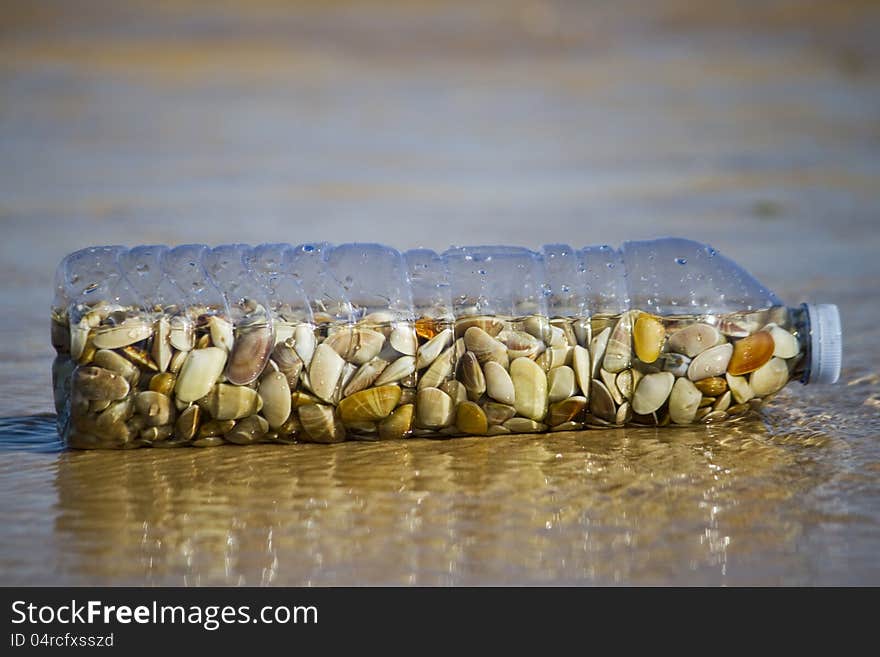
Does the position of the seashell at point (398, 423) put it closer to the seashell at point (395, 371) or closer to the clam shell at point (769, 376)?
the seashell at point (395, 371)

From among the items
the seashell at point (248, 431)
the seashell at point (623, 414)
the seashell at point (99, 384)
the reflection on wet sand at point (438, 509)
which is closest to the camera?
the reflection on wet sand at point (438, 509)

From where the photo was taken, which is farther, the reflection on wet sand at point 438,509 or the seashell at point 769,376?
the seashell at point 769,376

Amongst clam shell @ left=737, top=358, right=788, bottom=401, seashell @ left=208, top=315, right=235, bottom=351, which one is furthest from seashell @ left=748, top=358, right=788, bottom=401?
seashell @ left=208, top=315, right=235, bottom=351

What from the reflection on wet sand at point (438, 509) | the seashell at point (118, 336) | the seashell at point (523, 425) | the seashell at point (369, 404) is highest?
the seashell at point (118, 336)

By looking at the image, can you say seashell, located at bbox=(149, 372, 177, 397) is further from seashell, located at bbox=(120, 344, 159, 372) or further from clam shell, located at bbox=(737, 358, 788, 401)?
clam shell, located at bbox=(737, 358, 788, 401)

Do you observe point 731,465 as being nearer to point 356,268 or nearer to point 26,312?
point 356,268

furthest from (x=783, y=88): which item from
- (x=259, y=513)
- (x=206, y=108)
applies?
(x=259, y=513)

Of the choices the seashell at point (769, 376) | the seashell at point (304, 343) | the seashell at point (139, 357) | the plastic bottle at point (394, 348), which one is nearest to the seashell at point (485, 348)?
the plastic bottle at point (394, 348)
